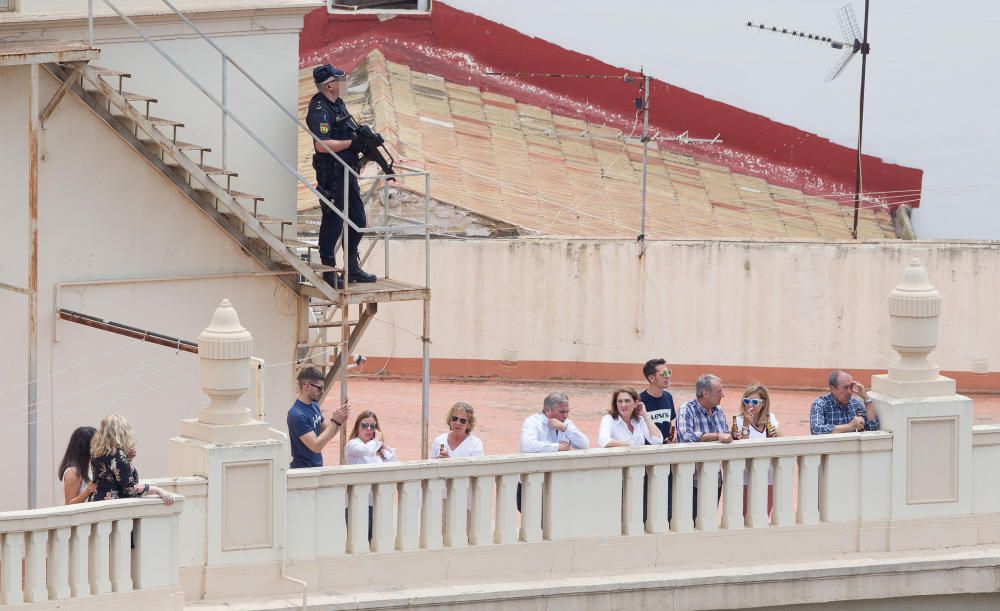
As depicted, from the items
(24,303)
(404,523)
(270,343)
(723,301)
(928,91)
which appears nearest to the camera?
(404,523)

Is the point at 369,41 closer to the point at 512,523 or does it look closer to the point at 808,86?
the point at 808,86

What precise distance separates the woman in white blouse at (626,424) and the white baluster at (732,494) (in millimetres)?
554

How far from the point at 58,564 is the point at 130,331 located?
4.90 metres

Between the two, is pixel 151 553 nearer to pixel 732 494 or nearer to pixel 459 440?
pixel 459 440

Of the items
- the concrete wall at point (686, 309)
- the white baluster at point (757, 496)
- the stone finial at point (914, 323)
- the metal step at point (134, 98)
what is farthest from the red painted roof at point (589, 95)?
the white baluster at point (757, 496)

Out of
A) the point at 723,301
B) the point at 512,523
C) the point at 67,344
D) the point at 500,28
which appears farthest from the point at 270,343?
the point at 500,28

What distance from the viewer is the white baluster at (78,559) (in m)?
13.9

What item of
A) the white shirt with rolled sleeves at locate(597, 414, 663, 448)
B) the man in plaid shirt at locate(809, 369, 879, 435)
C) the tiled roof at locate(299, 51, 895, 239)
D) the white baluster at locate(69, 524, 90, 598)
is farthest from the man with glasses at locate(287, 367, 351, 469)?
the tiled roof at locate(299, 51, 895, 239)

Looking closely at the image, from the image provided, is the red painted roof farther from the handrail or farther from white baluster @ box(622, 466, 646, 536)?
white baluster @ box(622, 466, 646, 536)

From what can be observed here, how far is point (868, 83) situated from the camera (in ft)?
113

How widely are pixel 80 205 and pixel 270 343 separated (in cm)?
237

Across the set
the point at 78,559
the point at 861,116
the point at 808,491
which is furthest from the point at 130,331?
the point at 861,116

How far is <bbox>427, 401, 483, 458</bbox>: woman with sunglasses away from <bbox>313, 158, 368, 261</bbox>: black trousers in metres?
3.78

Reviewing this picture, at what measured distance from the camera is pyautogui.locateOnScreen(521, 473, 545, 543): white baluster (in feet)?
50.9
